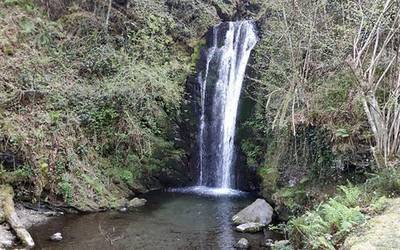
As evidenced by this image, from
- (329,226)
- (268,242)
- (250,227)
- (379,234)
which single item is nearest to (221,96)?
(250,227)

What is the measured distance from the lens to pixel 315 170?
10.7 meters

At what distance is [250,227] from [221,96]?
7.07 metres

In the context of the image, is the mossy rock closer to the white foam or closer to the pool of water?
the pool of water

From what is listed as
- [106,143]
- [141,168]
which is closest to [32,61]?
[106,143]

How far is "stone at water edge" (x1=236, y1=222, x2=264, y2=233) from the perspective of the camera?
1040 cm

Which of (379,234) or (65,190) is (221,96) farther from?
(379,234)

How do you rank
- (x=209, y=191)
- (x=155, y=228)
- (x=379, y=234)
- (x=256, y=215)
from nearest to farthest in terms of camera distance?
(x=379, y=234)
(x=155, y=228)
(x=256, y=215)
(x=209, y=191)

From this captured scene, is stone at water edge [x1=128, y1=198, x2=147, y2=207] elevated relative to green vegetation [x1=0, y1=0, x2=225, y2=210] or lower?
lower

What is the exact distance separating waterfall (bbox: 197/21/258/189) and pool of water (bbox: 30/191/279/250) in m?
2.64

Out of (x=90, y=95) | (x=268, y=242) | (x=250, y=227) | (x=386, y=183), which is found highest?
(x=90, y=95)

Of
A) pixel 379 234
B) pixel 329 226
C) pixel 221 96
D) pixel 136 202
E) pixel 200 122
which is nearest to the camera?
pixel 379 234

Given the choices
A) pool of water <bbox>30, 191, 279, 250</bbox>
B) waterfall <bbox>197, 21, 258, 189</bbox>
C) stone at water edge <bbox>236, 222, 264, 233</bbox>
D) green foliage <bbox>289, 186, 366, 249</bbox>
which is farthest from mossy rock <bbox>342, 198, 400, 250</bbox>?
waterfall <bbox>197, 21, 258, 189</bbox>

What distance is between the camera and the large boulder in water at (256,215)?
1091 centimetres

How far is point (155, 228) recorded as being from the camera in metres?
10.6
